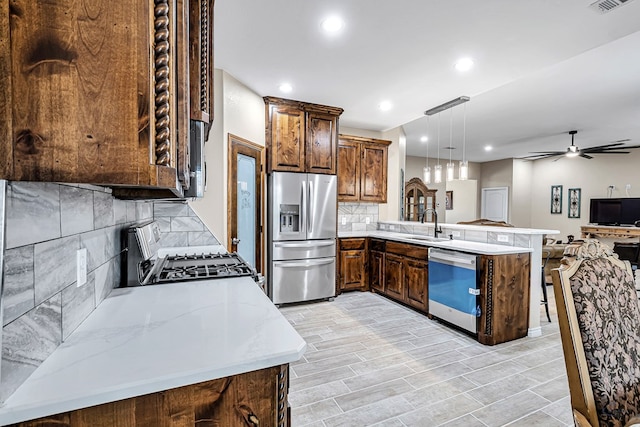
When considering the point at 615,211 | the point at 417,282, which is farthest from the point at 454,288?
the point at 615,211

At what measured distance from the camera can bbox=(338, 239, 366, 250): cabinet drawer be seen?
15.1ft

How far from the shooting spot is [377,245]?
4.61 meters

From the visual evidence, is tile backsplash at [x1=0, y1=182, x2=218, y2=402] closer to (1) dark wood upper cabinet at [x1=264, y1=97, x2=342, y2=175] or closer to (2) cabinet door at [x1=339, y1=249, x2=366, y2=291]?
(1) dark wood upper cabinet at [x1=264, y1=97, x2=342, y2=175]

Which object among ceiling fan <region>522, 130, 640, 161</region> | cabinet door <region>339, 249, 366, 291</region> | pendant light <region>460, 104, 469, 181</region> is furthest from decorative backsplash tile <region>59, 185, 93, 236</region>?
ceiling fan <region>522, 130, 640, 161</region>

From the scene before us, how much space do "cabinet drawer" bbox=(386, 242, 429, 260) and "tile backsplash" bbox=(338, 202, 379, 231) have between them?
1.05 metres

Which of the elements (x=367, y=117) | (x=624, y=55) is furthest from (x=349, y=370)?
(x=624, y=55)

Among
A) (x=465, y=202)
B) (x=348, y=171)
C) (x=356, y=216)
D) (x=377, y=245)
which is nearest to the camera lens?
(x=377, y=245)

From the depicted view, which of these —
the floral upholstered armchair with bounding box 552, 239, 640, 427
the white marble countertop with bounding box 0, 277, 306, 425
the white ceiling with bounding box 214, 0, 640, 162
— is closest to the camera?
the white marble countertop with bounding box 0, 277, 306, 425

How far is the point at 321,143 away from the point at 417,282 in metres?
2.16

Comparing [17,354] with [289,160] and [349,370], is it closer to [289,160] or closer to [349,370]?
[349,370]

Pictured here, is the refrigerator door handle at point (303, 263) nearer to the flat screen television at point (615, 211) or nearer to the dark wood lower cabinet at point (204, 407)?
the dark wood lower cabinet at point (204, 407)

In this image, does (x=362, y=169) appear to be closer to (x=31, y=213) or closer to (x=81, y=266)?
(x=81, y=266)

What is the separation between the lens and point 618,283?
4.12 feet

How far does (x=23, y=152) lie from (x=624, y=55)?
4502mm
